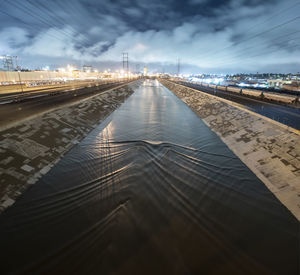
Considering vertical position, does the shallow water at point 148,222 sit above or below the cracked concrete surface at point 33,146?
below

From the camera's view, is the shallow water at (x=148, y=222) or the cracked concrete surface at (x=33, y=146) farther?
the cracked concrete surface at (x=33, y=146)

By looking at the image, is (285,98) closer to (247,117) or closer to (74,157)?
(247,117)

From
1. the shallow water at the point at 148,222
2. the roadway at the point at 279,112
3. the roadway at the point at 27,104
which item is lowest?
the shallow water at the point at 148,222

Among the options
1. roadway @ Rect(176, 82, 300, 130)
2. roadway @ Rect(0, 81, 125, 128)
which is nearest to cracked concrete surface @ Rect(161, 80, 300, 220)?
roadway @ Rect(176, 82, 300, 130)

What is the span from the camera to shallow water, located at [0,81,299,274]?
6086mm

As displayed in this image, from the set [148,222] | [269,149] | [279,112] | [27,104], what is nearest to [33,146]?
[148,222]

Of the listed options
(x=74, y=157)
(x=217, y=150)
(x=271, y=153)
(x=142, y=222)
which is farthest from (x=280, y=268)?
(x=74, y=157)

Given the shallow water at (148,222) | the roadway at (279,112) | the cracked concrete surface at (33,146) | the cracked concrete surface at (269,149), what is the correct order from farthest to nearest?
the roadway at (279,112)
the cracked concrete surface at (269,149)
the cracked concrete surface at (33,146)
the shallow water at (148,222)

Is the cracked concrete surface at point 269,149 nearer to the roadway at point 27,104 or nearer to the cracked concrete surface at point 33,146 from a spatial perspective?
the cracked concrete surface at point 33,146

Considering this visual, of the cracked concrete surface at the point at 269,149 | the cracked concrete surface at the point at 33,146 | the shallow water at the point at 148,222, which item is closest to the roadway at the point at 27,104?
the cracked concrete surface at the point at 33,146

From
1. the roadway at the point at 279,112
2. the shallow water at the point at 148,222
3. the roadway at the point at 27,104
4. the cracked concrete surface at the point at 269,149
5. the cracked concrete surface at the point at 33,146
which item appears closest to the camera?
the shallow water at the point at 148,222

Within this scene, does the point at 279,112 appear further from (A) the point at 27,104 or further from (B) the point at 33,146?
(A) the point at 27,104

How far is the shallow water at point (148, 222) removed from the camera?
6.09m

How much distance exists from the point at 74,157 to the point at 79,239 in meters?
8.38
